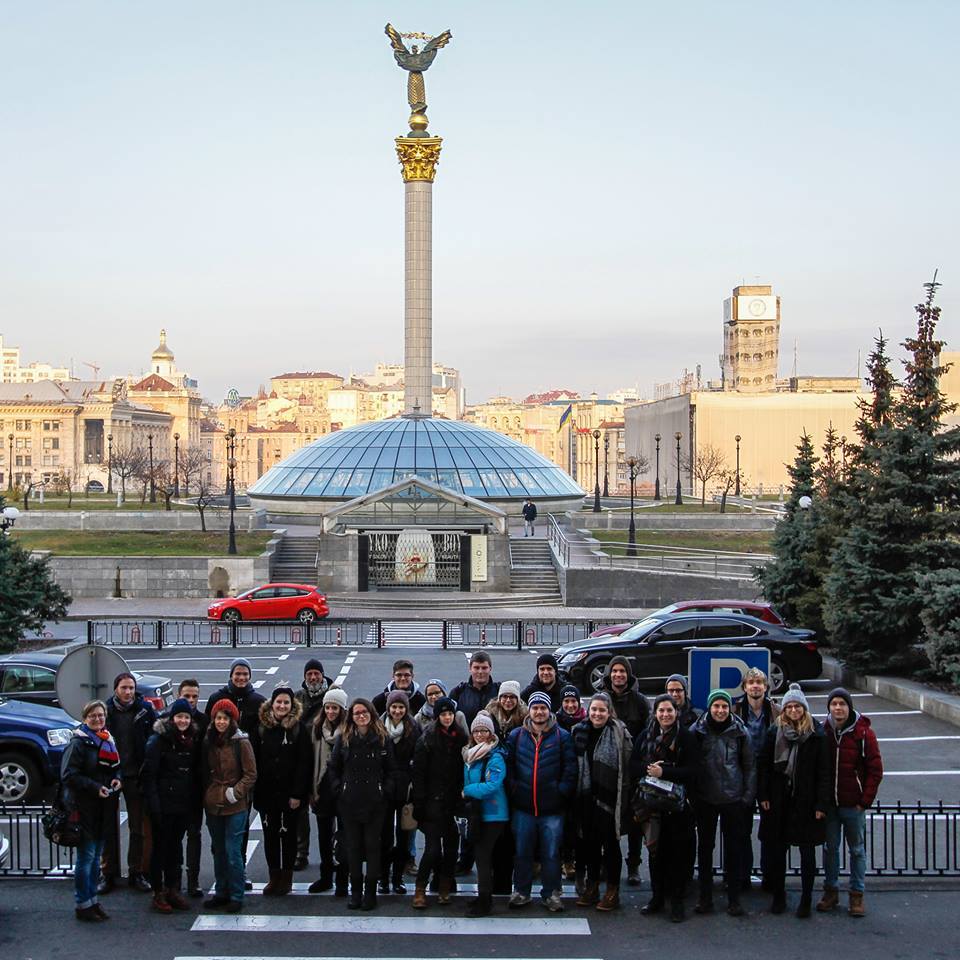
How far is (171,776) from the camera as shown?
26.8ft

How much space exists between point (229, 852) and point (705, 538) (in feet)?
103

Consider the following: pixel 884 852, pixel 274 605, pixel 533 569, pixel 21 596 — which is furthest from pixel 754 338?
pixel 884 852

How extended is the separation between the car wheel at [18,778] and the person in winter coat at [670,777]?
5.59 meters

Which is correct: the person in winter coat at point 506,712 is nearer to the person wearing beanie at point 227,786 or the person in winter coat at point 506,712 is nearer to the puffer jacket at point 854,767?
the person wearing beanie at point 227,786

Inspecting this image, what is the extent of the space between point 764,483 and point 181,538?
5297 cm

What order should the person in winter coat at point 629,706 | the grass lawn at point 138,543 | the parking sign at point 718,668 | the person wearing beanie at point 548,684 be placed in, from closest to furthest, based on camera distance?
the person in winter coat at point 629,706 → the person wearing beanie at point 548,684 → the parking sign at point 718,668 → the grass lawn at point 138,543

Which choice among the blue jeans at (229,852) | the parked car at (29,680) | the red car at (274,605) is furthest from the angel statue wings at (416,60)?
the blue jeans at (229,852)

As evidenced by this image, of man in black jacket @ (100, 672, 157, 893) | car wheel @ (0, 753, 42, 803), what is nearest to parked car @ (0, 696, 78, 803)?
car wheel @ (0, 753, 42, 803)

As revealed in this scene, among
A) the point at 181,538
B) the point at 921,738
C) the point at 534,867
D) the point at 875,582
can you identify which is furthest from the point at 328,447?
the point at 534,867

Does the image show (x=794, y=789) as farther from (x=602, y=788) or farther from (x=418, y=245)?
(x=418, y=245)

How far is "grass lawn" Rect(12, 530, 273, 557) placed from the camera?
3469 cm

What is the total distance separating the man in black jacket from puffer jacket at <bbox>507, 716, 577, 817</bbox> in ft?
8.22

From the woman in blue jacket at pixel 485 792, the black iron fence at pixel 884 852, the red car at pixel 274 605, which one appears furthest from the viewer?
the red car at pixel 274 605

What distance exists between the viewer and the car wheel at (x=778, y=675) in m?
17.0
